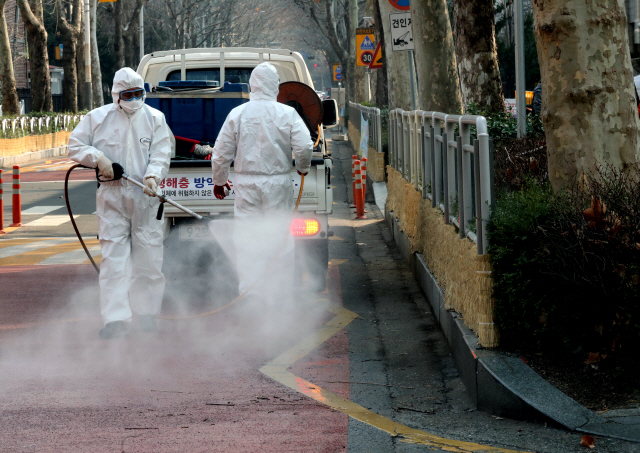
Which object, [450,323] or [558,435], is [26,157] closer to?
[450,323]

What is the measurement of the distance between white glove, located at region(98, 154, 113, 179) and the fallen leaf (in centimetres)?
383

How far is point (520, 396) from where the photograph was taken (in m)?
4.36

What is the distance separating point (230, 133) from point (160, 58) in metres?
3.52

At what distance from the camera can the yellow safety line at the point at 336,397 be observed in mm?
4266

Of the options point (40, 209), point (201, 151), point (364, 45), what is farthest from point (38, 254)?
point (364, 45)

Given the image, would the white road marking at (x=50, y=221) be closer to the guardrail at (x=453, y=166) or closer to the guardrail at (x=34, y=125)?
the guardrail at (x=453, y=166)

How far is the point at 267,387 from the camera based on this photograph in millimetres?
5289

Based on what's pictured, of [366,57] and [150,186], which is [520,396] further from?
[366,57]

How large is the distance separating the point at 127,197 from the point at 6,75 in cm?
2495

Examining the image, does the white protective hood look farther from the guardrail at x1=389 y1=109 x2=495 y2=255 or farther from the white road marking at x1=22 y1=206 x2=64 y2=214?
the white road marking at x1=22 y1=206 x2=64 y2=214

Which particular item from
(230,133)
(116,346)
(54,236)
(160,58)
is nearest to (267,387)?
(116,346)

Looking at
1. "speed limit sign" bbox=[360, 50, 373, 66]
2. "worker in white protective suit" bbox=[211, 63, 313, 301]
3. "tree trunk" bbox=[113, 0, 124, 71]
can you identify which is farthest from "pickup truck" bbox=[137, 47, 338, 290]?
"tree trunk" bbox=[113, 0, 124, 71]

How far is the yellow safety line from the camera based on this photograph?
4266mm

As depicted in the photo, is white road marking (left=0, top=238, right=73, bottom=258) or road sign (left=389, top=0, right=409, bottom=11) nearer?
white road marking (left=0, top=238, right=73, bottom=258)
